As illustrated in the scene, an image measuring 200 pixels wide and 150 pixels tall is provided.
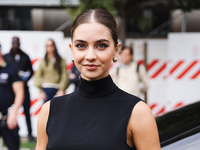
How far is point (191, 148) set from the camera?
2.07 metres

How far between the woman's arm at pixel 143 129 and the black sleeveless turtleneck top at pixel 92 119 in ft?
0.10

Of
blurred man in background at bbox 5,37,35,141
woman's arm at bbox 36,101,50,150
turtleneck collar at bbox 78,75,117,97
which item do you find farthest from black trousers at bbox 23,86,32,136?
turtleneck collar at bbox 78,75,117,97

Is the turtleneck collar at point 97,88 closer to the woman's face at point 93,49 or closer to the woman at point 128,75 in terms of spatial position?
the woman's face at point 93,49

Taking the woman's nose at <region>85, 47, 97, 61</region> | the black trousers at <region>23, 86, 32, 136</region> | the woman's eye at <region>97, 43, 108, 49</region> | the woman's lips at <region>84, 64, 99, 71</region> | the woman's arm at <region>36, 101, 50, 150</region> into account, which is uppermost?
the woman's eye at <region>97, 43, 108, 49</region>

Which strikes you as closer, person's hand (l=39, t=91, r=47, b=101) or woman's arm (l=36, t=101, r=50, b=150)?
woman's arm (l=36, t=101, r=50, b=150)

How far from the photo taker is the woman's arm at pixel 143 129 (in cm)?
158

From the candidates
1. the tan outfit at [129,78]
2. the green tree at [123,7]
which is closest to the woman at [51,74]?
the tan outfit at [129,78]

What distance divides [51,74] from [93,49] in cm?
493

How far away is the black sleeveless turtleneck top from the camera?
63.2 inches

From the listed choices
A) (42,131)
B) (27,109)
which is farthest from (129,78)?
(42,131)

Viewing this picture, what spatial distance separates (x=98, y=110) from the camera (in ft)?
5.49

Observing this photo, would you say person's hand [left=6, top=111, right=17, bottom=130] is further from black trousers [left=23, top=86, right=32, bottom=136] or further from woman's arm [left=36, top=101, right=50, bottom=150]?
woman's arm [left=36, top=101, right=50, bottom=150]

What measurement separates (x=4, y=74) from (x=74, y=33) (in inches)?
121

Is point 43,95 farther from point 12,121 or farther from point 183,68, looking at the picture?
point 183,68
